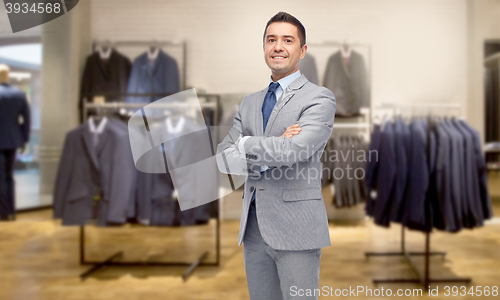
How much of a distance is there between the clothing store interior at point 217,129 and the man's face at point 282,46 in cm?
89

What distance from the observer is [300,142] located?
1.06 meters

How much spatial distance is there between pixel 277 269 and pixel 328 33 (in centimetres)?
161

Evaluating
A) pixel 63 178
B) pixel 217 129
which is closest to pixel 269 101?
pixel 217 129

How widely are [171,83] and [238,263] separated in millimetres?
1384

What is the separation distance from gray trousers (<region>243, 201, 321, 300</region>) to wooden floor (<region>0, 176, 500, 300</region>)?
1073 millimetres

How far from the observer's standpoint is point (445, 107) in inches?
89.0

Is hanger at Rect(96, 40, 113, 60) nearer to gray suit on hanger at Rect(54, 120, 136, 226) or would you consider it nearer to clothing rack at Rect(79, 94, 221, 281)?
clothing rack at Rect(79, 94, 221, 281)

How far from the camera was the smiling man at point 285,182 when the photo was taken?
3.62ft

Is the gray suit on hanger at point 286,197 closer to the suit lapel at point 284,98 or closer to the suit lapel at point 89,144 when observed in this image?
the suit lapel at point 284,98

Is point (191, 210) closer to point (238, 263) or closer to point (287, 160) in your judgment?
point (238, 263)

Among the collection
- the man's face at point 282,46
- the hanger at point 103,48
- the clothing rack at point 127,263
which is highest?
the hanger at point 103,48

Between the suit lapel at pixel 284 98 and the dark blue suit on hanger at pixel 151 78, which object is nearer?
the suit lapel at pixel 284 98

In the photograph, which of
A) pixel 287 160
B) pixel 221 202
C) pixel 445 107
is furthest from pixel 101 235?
pixel 445 107

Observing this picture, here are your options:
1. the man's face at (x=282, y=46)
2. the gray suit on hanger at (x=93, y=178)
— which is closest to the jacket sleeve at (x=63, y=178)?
the gray suit on hanger at (x=93, y=178)
